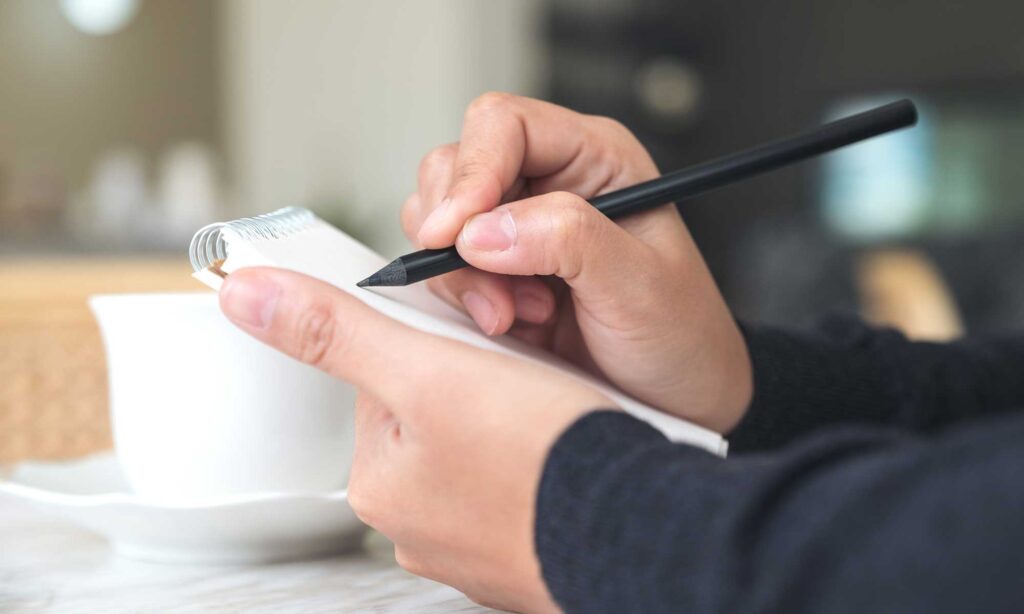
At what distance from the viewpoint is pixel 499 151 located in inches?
21.7

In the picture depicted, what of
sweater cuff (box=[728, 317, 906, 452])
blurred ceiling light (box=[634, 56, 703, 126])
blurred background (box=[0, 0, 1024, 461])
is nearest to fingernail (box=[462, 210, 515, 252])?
sweater cuff (box=[728, 317, 906, 452])

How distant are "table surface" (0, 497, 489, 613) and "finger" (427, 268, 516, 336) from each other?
125 millimetres

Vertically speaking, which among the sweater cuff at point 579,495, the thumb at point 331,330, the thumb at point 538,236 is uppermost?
the thumb at point 538,236

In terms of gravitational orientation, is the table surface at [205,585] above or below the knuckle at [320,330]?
below

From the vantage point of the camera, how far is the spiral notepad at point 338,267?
420mm

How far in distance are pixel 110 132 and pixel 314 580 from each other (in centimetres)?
273

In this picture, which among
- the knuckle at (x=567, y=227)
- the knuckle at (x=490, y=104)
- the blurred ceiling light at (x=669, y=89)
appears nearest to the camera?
the knuckle at (x=567, y=227)

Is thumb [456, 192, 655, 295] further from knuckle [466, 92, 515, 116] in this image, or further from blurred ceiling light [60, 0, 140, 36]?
blurred ceiling light [60, 0, 140, 36]

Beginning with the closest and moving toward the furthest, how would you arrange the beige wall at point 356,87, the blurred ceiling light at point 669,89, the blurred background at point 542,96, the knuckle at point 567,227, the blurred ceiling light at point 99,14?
1. the knuckle at point 567,227
2. the blurred background at point 542,96
3. the blurred ceiling light at point 99,14
4. the beige wall at point 356,87
5. the blurred ceiling light at point 669,89

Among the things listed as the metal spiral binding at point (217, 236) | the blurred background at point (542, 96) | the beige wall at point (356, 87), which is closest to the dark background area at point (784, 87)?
the blurred background at point (542, 96)

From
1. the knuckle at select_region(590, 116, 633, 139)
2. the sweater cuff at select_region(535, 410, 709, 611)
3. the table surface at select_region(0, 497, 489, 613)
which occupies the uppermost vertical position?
the knuckle at select_region(590, 116, 633, 139)

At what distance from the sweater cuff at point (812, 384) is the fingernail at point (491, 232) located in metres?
0.22

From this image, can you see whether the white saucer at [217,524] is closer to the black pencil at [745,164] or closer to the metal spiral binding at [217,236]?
the metal spiral binding at [217,236]

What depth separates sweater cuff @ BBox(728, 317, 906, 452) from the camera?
630mm
